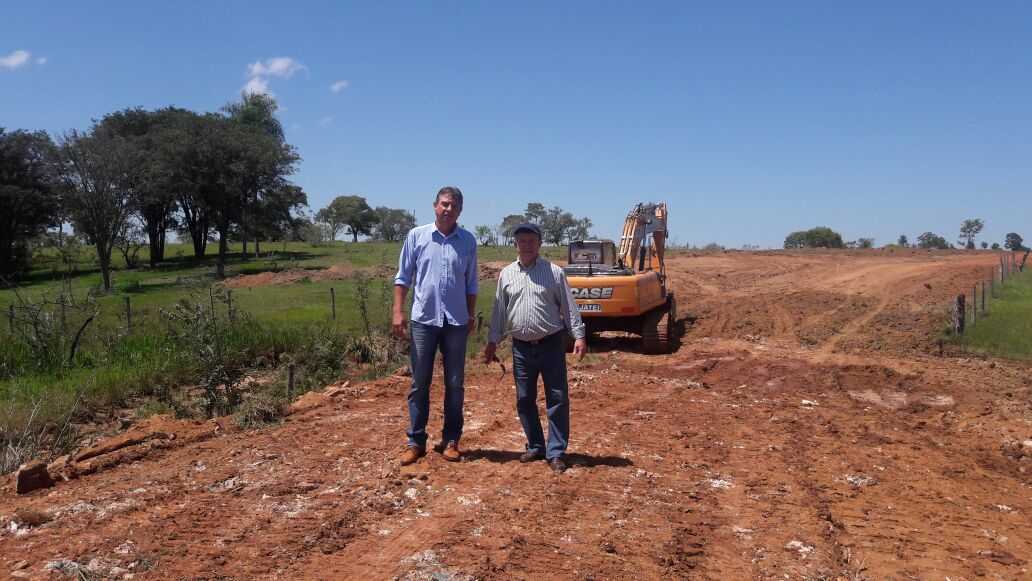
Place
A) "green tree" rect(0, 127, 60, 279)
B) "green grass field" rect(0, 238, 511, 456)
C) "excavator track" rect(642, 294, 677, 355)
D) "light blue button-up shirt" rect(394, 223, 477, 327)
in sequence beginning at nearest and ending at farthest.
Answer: "light blue button-up shirt" rect(394, 223, 477, 327) → "green grass field" rect(0, 238, 511, 456) → "excavator track" rect(642, 294, 677, 355) → "green tree" rect(0, 127, 60, 279)

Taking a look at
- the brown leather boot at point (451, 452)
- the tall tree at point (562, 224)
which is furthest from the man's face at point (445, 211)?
the tall tree at point (562, 224)

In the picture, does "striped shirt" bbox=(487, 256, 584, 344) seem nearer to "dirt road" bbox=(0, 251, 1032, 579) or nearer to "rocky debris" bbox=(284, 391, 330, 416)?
"dirt road" bbox=(0, 251, 1032, 579)

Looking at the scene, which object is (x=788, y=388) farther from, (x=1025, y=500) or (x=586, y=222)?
(x=586, y=222)

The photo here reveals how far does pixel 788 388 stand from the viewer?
9.83m

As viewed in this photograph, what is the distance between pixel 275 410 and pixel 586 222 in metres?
65.0

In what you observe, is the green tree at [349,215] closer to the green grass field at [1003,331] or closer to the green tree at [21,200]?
the green tree at [21,200]

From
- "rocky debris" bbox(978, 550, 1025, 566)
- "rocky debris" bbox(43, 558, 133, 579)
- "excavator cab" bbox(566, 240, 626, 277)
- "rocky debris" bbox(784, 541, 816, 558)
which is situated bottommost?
"rocky debris" bbox(978, 550, 1025, 566)

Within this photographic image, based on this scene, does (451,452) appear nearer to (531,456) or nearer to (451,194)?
(531,456)

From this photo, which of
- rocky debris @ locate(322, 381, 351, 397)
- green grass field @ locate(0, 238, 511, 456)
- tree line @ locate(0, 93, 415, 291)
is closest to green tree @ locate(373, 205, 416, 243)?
tree line @ locate(0, 93, 415, 291)

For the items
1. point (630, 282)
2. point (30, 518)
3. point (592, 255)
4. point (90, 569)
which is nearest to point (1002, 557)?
point (90, 569)

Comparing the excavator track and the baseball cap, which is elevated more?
the baseball cap

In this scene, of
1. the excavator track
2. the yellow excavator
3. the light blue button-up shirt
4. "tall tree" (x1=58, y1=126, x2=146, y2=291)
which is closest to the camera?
the light blue button-up shirt

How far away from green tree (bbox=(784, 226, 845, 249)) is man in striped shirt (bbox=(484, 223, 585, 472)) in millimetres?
66382

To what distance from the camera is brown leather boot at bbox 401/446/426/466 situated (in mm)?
5336
